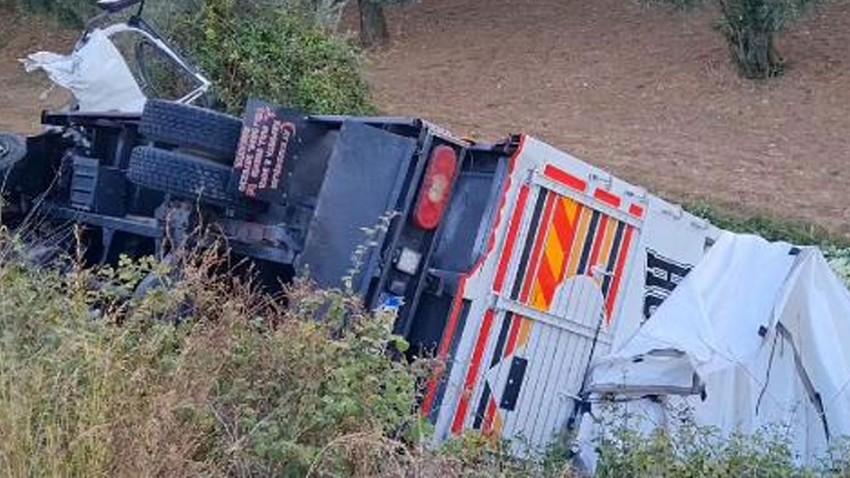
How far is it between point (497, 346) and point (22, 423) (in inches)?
115

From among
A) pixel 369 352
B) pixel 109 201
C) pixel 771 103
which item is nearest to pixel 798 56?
pixel 771 103

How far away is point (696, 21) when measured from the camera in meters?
20.6

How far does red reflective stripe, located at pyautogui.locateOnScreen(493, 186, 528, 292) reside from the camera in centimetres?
643

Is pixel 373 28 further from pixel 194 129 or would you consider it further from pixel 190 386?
pixel 190 386

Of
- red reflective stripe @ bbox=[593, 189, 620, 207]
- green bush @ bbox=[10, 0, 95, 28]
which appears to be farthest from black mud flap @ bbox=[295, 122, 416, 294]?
green bush @ bbox=[10, 0, 95, 28]

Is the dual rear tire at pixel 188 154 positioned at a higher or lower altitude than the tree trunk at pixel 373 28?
lower

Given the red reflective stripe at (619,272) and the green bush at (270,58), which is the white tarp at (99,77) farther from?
the red reflective stripe at (619,272)

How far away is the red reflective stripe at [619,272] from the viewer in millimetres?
7113

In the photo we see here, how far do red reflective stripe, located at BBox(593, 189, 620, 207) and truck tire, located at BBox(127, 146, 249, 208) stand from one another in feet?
5.70

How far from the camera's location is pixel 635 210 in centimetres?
730

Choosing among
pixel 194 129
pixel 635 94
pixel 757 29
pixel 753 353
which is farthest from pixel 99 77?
pixel 757 29

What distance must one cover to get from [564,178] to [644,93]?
12.0 metres

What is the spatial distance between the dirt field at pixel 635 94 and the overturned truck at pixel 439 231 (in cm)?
790

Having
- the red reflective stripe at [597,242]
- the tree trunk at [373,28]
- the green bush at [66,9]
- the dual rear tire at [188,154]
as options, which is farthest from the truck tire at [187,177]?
the tree trunk at [373,28]
